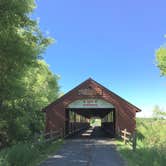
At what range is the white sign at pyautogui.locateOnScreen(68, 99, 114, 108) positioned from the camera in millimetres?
31109

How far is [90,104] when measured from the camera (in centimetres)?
3119

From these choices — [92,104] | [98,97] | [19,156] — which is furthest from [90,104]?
[19,156]

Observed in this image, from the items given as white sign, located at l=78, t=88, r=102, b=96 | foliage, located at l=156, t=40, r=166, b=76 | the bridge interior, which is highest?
foliage, located at l=156, t=40, r=166, b=76

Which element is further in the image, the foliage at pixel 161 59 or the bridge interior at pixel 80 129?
the foliage at pixel 161 59

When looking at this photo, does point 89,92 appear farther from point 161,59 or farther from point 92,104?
point 161,59

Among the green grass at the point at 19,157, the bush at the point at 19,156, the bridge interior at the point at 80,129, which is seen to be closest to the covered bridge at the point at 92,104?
the bridge interior at the point at 80,129

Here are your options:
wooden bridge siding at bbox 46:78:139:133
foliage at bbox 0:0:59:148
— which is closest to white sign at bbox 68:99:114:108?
wooden bridge siding at bbox 46:78:139:133

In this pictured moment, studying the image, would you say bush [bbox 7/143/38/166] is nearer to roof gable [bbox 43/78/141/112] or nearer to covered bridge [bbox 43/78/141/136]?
covered bridge [bbox 43/78/141/136]

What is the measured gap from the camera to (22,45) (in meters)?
18.8

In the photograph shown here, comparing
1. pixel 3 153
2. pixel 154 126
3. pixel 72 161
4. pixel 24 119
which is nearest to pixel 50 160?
pixel 72 161

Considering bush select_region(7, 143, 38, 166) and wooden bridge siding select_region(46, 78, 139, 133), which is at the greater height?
wooden bridge siding select_region(46, 78, 139, 133)

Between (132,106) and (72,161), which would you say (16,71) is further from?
(132,106)

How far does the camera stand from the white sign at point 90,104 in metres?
31.1

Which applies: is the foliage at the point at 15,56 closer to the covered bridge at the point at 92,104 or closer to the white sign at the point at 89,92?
the covered bridge at the point at 92,104
